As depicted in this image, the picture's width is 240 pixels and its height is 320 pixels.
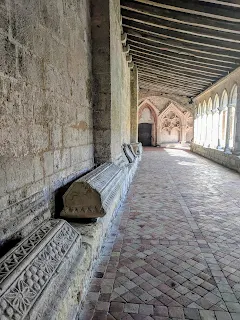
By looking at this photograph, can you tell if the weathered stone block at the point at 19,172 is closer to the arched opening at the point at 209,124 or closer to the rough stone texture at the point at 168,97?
the arched opening at the point at 209,124

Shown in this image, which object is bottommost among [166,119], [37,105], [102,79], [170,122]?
[37,105]

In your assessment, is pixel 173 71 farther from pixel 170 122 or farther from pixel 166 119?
pixel 170 122

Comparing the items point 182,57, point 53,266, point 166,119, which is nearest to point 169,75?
point 182,57

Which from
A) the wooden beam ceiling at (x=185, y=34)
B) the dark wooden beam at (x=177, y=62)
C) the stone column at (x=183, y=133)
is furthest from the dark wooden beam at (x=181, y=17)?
the stone column at (x=183, y=133)

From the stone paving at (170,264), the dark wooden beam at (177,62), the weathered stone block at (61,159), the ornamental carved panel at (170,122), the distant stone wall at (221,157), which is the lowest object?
the stone paving at (170,264)

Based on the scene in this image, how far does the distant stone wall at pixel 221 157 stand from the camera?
8164mm

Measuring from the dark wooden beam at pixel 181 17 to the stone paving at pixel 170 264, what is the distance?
3866 millimetres

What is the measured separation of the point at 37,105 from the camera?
1918mm

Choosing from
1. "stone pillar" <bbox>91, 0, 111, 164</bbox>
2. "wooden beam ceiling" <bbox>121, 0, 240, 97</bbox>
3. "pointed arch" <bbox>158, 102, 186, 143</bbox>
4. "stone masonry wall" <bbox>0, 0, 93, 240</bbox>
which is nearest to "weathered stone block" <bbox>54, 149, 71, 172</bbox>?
"stone masonry wall" <bbox>0, 0, 93, 240</bbox>

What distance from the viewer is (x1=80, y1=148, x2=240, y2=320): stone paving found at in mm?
1734

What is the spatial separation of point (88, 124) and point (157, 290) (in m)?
2.35

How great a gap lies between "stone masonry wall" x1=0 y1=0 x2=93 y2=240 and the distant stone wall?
21.5 ft

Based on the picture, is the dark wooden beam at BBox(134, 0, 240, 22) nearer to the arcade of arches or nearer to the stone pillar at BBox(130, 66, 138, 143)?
the arcade of arches

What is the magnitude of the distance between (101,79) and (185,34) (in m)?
3.92
